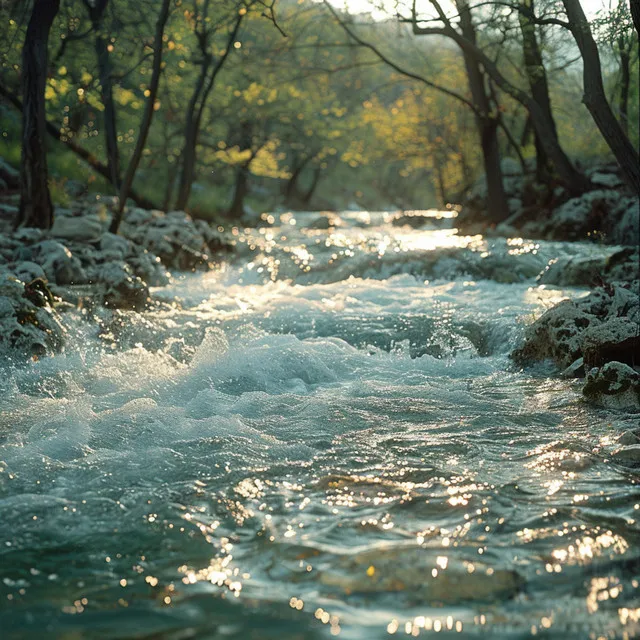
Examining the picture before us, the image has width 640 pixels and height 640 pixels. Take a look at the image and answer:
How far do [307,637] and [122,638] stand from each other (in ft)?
2.16

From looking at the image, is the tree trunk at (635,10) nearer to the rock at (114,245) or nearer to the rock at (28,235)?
the rock at (114,245)

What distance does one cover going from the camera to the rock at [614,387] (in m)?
5.54

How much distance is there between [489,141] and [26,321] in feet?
45.1

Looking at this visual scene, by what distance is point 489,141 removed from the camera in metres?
18.5

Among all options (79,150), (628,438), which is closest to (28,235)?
(79,150)

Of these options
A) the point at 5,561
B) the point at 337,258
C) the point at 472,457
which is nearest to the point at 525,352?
the point at 472,457

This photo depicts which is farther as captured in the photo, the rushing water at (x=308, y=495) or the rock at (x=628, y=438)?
the rock at (x=628, y=438)

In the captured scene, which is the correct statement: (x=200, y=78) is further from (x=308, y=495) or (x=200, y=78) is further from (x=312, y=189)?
(x=312, y=189)

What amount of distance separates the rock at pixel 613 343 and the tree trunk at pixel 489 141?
11.9 metres

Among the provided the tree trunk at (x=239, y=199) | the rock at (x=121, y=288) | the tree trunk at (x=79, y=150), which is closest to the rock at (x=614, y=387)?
the rock at (x=121, y=288)

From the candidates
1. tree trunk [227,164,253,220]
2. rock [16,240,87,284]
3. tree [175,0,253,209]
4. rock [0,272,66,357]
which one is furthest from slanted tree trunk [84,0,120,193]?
tree trunk [227,164,253,220]

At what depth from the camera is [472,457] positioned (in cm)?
449

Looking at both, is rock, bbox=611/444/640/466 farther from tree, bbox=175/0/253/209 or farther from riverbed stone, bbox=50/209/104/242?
tree, bbox=175/0/253/209

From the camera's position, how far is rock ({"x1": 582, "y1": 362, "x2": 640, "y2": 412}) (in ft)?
18.2
